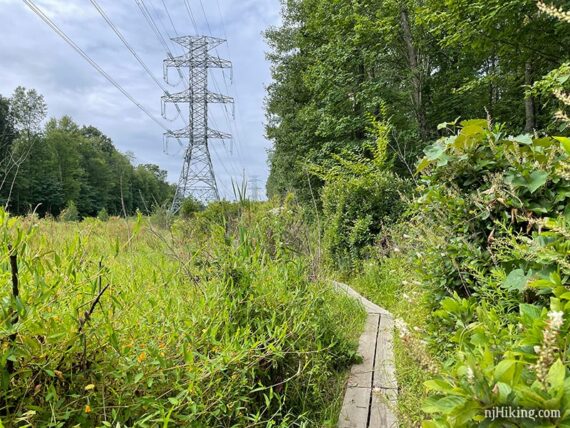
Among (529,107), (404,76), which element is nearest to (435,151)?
(529,107)

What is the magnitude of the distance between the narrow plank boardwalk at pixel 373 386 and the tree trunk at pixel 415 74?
8.24m

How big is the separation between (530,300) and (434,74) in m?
10.9

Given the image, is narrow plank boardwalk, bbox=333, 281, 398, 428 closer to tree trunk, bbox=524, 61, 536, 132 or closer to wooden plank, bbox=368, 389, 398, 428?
wooden plank, bbox=368, 389, 398, 428

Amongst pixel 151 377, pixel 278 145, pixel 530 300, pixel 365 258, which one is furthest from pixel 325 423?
pixel 278 145

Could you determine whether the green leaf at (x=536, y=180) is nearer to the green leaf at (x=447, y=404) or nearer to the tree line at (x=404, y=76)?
the green leaf at (x=447, y=404)

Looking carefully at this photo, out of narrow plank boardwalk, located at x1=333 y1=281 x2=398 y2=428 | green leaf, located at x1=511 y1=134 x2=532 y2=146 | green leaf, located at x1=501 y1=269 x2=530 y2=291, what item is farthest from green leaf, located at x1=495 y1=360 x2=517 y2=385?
green leaf, located at x1=511 y1=134 x2=532 y2=146

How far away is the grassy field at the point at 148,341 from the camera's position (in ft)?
3.20

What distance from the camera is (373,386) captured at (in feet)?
6.51

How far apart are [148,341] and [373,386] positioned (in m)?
1.37

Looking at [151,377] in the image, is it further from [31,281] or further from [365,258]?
[365,258]

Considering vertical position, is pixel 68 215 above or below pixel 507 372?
above

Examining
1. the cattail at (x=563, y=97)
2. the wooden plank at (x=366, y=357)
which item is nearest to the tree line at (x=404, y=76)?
the wooden plank at (x=366, y=357)

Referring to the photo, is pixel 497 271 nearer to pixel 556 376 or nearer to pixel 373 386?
pixel 556 376

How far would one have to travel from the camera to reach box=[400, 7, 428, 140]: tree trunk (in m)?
9.34
